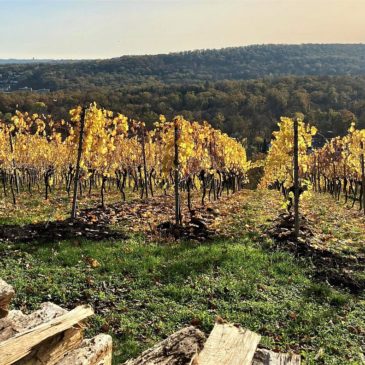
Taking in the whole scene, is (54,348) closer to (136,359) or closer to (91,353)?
(91,353)

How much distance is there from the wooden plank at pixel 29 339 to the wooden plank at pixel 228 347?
1.08m

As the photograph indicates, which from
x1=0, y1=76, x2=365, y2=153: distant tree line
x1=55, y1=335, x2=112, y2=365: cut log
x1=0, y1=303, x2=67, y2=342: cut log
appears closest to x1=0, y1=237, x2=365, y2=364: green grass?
x1=0, y1=303, x2=67, y2=342: cut log

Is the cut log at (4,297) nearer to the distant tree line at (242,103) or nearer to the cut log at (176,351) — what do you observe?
the cut log at (176,351)

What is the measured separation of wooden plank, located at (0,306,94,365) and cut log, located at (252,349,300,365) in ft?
4.81

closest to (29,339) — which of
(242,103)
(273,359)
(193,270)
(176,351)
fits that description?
(176,351)

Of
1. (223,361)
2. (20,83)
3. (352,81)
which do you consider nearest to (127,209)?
(223,361)

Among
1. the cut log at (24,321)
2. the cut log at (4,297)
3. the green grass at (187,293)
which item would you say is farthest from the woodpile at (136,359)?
the green grass at (187,293)

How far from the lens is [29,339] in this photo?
10.4ft

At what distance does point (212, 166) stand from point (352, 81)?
14286cm

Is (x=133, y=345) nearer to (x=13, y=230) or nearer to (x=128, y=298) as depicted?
(x=128, y=298)

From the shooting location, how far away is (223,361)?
3080mm

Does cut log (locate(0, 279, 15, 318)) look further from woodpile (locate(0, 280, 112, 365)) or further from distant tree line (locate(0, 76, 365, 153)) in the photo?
distant tree line (locate(0, 76, 365, 153))

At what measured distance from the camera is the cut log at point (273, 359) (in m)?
3.33

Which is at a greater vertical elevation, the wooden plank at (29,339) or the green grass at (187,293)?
the wooden plank at (29,339)
